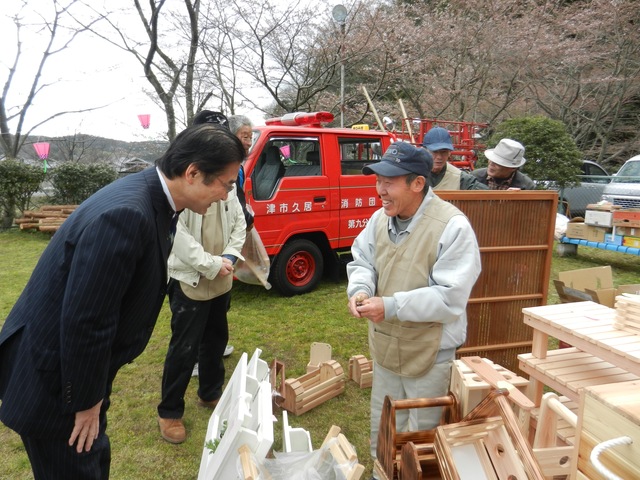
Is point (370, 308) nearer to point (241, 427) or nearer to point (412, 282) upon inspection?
point (412, 282)

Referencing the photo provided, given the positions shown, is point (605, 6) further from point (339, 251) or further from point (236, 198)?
point (236, 198)

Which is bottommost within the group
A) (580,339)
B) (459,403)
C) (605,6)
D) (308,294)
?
(308,294)

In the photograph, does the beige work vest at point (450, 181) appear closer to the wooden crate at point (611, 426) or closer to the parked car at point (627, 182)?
the wooden crate at point (611, 426)

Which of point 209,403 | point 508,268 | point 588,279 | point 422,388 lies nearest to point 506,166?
point 508,268

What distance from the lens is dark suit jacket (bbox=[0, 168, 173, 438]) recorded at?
127 cm

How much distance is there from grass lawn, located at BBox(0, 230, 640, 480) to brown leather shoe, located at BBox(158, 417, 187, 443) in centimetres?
5

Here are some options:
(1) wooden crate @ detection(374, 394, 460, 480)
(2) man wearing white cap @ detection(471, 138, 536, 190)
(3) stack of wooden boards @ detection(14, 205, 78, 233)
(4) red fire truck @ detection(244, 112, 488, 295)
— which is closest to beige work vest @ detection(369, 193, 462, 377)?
(1) wooden crate @ detection(374, 394, 460, 480)

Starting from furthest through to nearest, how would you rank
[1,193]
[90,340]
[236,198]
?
[1,193], [236,198], [90,340]

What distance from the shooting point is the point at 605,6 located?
12.2 meters

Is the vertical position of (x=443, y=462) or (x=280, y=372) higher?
(x=443, y=462)

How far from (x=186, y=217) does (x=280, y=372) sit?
4.22 ft

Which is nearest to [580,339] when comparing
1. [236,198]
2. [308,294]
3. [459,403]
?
[459,403]

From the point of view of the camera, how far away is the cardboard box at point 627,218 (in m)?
6.29

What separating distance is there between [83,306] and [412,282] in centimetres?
128
